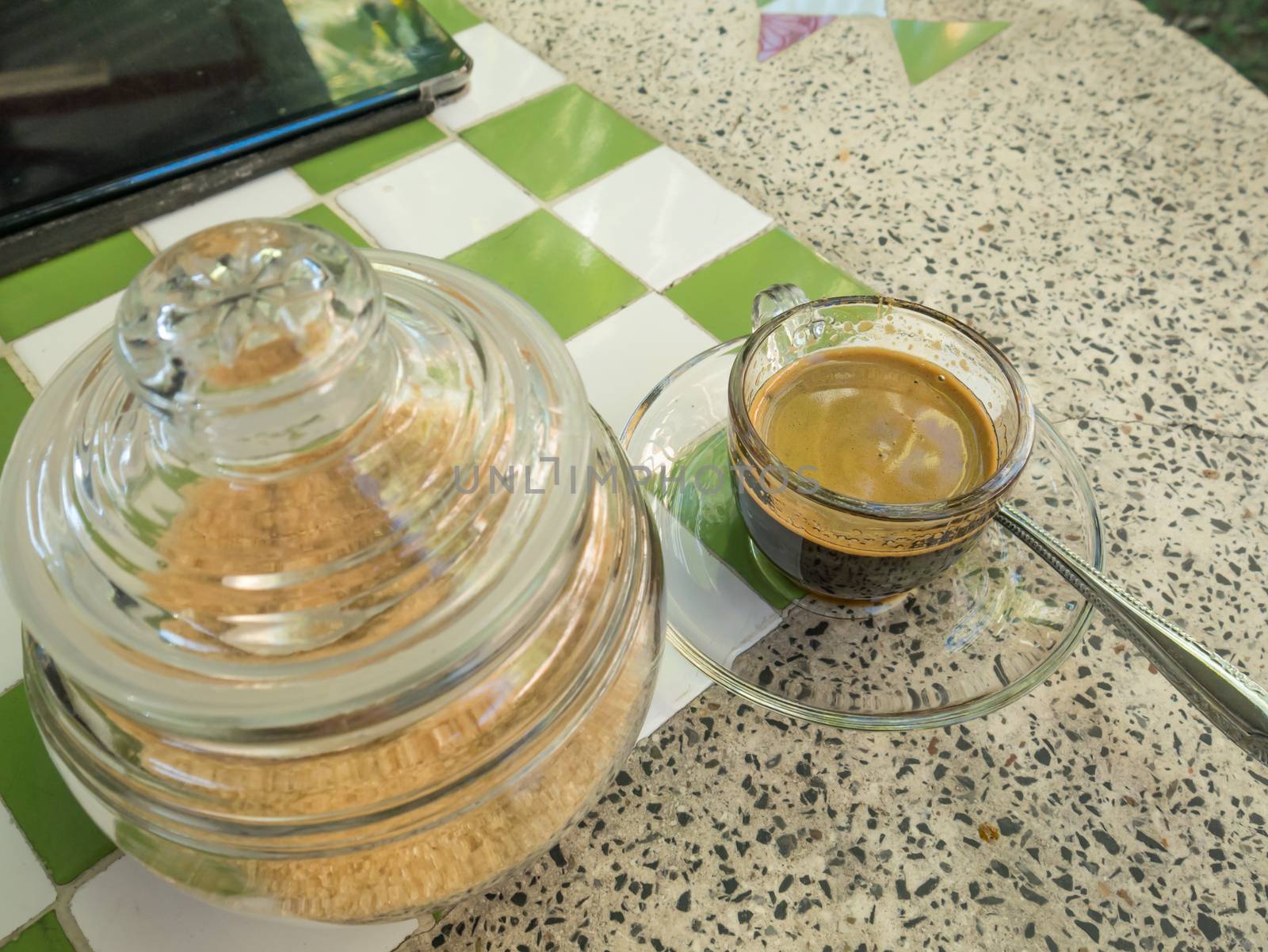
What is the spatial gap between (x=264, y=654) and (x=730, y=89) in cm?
63

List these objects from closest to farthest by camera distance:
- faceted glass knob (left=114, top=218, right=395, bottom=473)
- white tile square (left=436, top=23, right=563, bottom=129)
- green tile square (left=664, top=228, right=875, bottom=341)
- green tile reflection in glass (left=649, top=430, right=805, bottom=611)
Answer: faceted glass knob (left=114, top=218, right=395, bottom=473), green tile reflection in glass (left=649, top=430, right=805, bottom=611), green tile square (left=664, top=228, right=875, bottom=341), white tile square (left=436, top=23, right=563, bottom=129)

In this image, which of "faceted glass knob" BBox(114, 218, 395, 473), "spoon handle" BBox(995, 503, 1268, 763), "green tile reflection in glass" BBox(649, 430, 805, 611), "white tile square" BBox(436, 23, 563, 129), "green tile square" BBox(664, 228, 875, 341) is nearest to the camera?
"faceted glass knob" BBox(114, 218, 395, 473)

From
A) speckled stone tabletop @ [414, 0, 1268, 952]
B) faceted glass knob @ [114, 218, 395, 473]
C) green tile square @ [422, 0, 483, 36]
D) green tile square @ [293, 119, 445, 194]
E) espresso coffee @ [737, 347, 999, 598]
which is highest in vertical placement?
faceted glass knob @ [114, 218, 395, 473]

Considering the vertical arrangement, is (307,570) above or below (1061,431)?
above

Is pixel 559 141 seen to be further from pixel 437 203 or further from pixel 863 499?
pixel 863 499

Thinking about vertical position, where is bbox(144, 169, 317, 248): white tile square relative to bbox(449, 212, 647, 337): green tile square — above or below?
above

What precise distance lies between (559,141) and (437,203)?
0.11m

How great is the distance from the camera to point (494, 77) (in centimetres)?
74

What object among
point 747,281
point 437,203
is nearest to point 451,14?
point 437,203

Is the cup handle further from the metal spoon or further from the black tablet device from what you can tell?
the black tablet device

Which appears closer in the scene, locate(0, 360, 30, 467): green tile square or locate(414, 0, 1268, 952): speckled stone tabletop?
locate(414, 0, 1268, 952): speckled stone tabletop

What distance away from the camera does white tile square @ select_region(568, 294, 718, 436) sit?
1.83 feet

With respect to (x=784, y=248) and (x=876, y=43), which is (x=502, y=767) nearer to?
(x=784, y=248)

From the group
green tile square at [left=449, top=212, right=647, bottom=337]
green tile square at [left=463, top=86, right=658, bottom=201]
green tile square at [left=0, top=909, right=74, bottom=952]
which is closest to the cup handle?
green tile square at [left=449, top=212, right=647, bottom=337]
